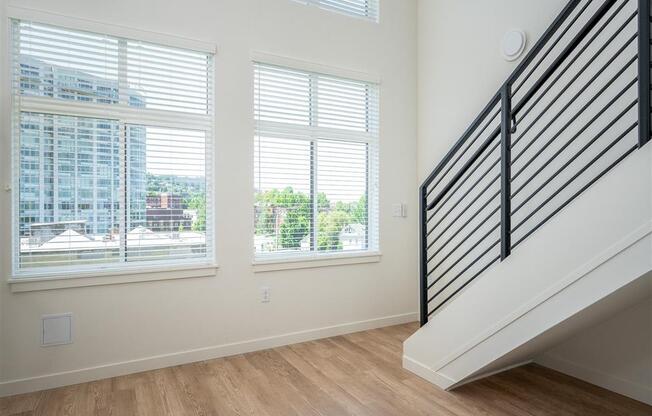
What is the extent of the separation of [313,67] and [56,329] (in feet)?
9.58

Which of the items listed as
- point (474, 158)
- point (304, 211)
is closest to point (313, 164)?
point (304, 211)

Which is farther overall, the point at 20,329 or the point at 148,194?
the point at 148,194

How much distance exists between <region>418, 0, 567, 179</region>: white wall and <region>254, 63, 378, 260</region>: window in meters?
0.60

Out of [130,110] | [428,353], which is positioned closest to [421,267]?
[428,353]

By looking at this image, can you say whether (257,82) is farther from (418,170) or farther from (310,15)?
(418,170)

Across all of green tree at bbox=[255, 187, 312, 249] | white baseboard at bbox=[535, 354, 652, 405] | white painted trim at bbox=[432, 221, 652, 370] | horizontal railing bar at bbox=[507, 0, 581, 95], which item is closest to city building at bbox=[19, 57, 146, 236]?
green tree at bbox=[255, 187, 312, 249]

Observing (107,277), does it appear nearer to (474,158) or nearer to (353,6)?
(474,158)

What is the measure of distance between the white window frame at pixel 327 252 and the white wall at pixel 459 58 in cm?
56

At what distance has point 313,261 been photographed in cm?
376

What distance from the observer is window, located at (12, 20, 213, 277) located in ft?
9.06

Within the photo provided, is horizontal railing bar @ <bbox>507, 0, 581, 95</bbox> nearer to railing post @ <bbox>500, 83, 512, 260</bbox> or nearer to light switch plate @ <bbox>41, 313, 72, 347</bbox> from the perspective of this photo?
railing post @ <bbox>500, 83, 512, 260</bbox>

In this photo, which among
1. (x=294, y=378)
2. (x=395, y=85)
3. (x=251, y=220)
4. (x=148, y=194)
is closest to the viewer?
(x=294, y=378)

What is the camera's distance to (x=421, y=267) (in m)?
2.93

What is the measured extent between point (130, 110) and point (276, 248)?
1.63m
